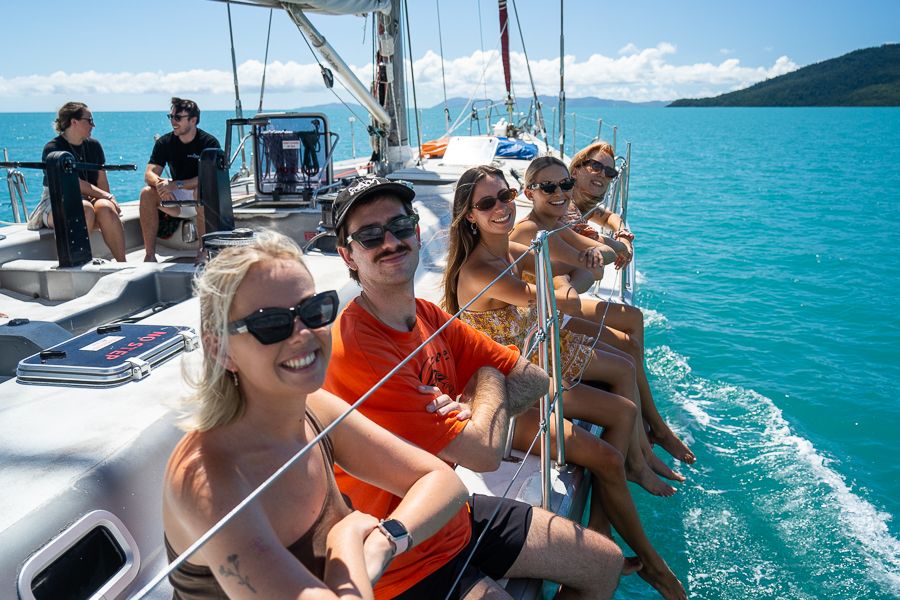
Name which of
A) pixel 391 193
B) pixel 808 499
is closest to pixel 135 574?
pixel 391 193

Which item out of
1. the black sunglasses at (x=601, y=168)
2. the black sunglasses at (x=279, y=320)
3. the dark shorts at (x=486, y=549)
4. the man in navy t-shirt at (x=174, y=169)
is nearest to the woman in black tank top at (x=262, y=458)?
the black sunglasses at (x=279, y=320)

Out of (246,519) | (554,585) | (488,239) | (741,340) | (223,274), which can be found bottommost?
(741,340)

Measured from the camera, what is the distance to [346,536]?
1404 mm

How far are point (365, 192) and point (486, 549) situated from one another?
113 centimetres

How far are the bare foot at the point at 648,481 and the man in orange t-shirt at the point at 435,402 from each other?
1.23 m

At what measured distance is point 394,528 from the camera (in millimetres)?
1508

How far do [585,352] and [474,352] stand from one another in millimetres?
1108

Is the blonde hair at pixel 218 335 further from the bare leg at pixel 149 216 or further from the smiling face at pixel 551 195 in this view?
the bare leg at pixel 149 216

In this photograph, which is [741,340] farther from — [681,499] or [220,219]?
[220,219]

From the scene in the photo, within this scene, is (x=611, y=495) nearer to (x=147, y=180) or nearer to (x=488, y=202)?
(x=488, y=202)

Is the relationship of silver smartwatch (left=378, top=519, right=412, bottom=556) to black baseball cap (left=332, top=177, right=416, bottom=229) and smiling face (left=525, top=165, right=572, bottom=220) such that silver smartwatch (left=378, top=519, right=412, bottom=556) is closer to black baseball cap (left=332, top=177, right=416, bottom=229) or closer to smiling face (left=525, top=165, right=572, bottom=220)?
black baseball cap (left=332, top=177, right=416, bottom=229)

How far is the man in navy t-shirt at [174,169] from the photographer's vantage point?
539 centimetres

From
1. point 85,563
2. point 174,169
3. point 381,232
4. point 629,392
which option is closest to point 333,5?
point 174,169

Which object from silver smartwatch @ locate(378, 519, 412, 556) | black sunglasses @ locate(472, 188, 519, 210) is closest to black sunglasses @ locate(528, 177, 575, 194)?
black sunglasses @ locate(472, 188, 519, 210)
